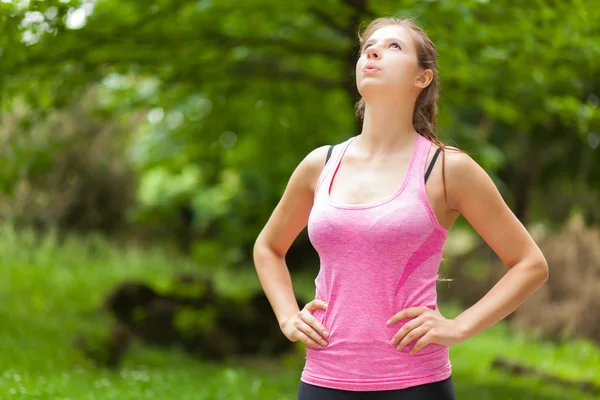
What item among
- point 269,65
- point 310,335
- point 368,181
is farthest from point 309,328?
point 269,65

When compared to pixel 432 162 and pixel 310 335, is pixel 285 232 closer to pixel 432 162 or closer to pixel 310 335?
pixel 310 335

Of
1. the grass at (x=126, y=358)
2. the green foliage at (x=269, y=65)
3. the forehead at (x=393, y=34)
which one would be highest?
the green foliage at (x=269, y=65)

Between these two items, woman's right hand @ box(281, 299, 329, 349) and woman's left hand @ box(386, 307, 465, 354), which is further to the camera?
woman's right hand @ box(281, 299, 329, 349)

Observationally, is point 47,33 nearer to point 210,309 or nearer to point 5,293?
point 210,309

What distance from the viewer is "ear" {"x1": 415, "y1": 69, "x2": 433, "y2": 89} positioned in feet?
8.26

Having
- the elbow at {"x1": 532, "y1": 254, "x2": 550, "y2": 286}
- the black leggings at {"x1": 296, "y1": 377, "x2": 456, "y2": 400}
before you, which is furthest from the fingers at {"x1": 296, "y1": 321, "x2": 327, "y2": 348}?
the elbow at {"x1": 532, "y1": 254, "x2": 550, "y2": 286}

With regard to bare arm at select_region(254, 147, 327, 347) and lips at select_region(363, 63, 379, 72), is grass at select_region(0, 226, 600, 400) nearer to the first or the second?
bare arm at select_region(254, 147, 327, 347)

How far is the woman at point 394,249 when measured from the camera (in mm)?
2279

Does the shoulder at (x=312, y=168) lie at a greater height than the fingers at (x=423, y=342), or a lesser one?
greater

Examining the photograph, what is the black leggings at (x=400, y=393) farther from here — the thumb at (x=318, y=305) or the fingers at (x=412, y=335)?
the thumb at (x=318, y=305)

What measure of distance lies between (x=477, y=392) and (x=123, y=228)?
1063 centimetres

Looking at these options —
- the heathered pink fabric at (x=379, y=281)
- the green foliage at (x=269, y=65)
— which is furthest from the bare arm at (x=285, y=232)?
the green foliage at (x=269, y=65)

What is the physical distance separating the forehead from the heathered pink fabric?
1.46 feet

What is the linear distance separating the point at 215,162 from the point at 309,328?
870 centimetres
